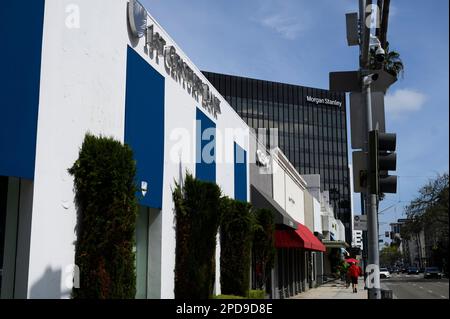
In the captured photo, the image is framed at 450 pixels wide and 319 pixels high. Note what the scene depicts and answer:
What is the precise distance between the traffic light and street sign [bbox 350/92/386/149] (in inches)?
25.7

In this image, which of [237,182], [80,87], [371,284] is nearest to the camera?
[371,284]

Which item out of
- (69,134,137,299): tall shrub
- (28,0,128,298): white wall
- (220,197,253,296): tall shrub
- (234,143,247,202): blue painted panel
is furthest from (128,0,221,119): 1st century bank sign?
(69,134,137,299): tall shrub

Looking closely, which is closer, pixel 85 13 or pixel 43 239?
pixel 43 239

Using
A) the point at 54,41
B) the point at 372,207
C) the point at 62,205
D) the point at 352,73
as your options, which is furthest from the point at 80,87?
the point at 372,207

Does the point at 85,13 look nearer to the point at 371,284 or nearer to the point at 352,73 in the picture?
the point at 352,73

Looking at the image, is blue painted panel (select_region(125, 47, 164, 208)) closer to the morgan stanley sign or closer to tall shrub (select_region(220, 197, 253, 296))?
tall shrub (select_region(220, 197, 253, 296))

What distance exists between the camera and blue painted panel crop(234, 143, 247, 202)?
2084cm

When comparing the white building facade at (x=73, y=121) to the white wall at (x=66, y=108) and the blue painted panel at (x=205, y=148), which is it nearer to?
the white wall at (x=66, y=108)

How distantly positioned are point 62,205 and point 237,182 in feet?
40.0

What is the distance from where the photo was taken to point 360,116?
9.20 m

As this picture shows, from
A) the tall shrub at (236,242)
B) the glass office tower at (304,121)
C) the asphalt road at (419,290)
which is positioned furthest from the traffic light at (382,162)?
the glass office tower at (304,121)

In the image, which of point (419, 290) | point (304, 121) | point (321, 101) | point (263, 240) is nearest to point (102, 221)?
point (263, 240)

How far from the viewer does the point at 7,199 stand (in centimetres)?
878
